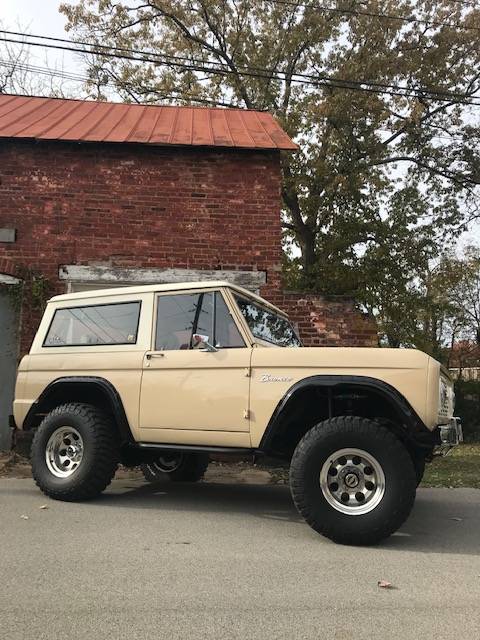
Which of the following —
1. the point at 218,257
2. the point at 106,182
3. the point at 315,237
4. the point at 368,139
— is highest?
the point at 368,139

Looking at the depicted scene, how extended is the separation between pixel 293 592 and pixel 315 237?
1612 cm

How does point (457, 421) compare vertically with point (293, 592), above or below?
above

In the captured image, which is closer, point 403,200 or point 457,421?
point 457,421

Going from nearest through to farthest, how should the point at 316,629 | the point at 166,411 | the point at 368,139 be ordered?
the point at 316,629 < the point at 166,411 < the point at 368,139

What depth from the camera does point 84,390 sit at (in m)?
5.60

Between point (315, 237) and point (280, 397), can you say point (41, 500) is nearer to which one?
point (280, 397)

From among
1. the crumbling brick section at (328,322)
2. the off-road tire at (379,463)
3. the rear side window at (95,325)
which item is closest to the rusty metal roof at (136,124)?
the crumbling brick section at (328,322)

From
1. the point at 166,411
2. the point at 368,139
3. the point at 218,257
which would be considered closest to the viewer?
the point at 166,411

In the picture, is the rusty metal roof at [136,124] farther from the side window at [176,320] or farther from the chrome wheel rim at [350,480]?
the chrome wheel rim at [350,480]

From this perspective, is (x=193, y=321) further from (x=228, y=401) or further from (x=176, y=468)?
(x=176, y=468)

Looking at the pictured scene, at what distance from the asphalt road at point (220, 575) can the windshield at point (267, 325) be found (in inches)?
61.8

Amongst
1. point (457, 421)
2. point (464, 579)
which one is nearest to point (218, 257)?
point (457, 421)

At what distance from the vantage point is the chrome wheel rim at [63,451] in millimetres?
5391

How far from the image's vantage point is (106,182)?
8.59 meters
